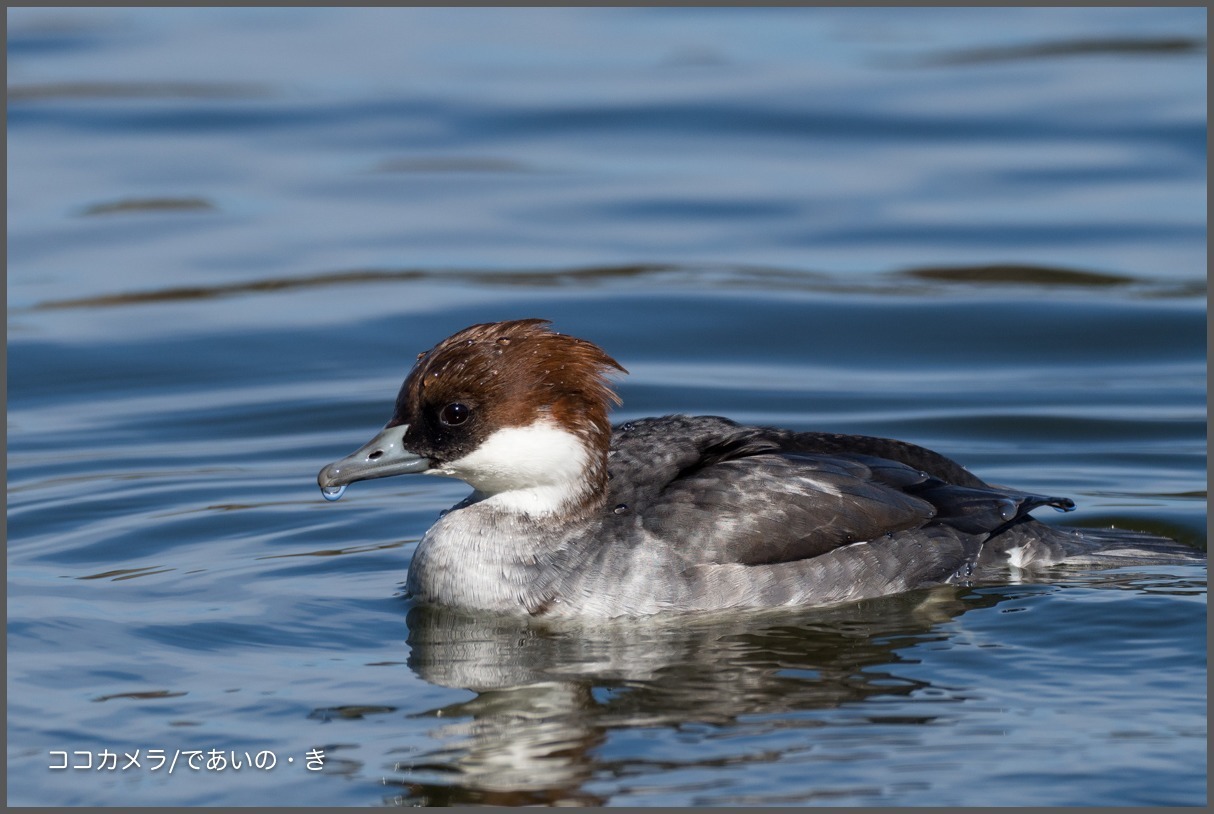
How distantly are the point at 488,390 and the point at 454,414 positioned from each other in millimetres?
213

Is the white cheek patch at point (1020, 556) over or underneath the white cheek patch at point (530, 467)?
underneath

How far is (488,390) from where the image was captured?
8984 millimetres

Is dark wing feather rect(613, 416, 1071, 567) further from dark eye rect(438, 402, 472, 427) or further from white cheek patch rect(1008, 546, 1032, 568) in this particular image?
dark eye rect(438, 402, 472, 427)

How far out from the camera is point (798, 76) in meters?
24.1

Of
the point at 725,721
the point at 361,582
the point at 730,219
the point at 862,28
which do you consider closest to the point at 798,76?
the point at 862,28

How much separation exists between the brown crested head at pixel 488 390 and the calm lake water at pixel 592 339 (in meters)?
1.00

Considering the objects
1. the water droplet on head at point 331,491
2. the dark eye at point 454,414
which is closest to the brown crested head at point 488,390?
the dark eye at point 454,414

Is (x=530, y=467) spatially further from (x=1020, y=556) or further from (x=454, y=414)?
(x=1020, y=556)

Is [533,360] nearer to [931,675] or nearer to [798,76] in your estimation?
[931,675]

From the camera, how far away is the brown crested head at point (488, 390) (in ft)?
29.4

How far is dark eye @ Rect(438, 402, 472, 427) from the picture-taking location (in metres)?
A: 8.96

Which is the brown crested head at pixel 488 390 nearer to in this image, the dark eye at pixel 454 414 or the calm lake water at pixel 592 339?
the dark eye at pixel 454 414

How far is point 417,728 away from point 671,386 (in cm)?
683

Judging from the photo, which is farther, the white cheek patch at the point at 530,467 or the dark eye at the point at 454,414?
the white cheek patch at the point at 530,467
